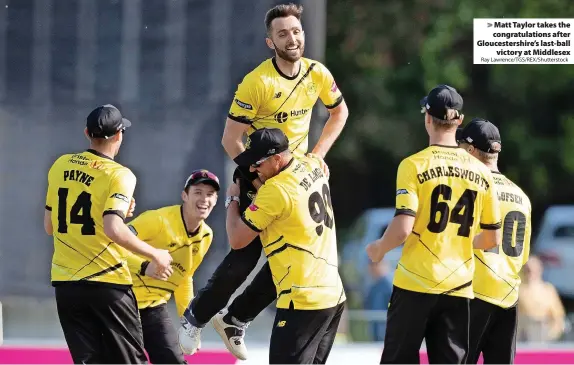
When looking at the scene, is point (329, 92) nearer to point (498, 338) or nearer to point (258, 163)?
point (258, 163)

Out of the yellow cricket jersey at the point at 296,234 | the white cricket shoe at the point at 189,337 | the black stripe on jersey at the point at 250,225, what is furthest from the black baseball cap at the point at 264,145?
the white cricket shoe at the point at 189,337

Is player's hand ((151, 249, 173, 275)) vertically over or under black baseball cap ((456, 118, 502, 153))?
under

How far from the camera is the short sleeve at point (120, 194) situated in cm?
669

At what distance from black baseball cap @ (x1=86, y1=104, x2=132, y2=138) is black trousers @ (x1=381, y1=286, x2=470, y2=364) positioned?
5.94 ft

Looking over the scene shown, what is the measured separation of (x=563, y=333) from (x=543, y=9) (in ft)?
17.2

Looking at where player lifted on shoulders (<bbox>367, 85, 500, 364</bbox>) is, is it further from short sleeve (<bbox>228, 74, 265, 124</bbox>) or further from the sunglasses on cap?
short sleeve (<bbox>228, 74, 265, 124</bbox>)

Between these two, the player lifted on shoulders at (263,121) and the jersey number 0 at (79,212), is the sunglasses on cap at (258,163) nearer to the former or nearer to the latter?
the player lifted on shoulders at (263,121)

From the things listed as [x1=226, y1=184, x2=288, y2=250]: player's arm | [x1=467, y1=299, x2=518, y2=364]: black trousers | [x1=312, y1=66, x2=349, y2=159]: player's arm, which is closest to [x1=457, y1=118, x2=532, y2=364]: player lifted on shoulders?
[x1=467, y1=299, x2=518, y2=364]: black trousers

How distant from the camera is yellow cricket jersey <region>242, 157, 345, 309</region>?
638 cm

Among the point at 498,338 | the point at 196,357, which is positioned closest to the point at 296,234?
the point at 498,338

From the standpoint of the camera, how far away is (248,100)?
7.08 metres

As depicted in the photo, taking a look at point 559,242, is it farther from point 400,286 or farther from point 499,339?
point 400,286

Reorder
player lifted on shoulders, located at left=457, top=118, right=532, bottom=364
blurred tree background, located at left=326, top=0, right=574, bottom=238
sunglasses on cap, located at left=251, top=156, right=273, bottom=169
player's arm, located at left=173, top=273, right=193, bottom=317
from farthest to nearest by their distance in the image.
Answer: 1. blurred tree background, located at left=326, top=0, right=574, bottom=238
2. player's arm, located at left=173, top=273, right=193, bottom=317
3. player lifted on shoulders, located at left=457, top=118, right=532, bottom=364
4. sunglasses on cap, located at left=251, top=156, right=273, bottom=169

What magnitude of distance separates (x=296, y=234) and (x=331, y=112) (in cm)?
137
